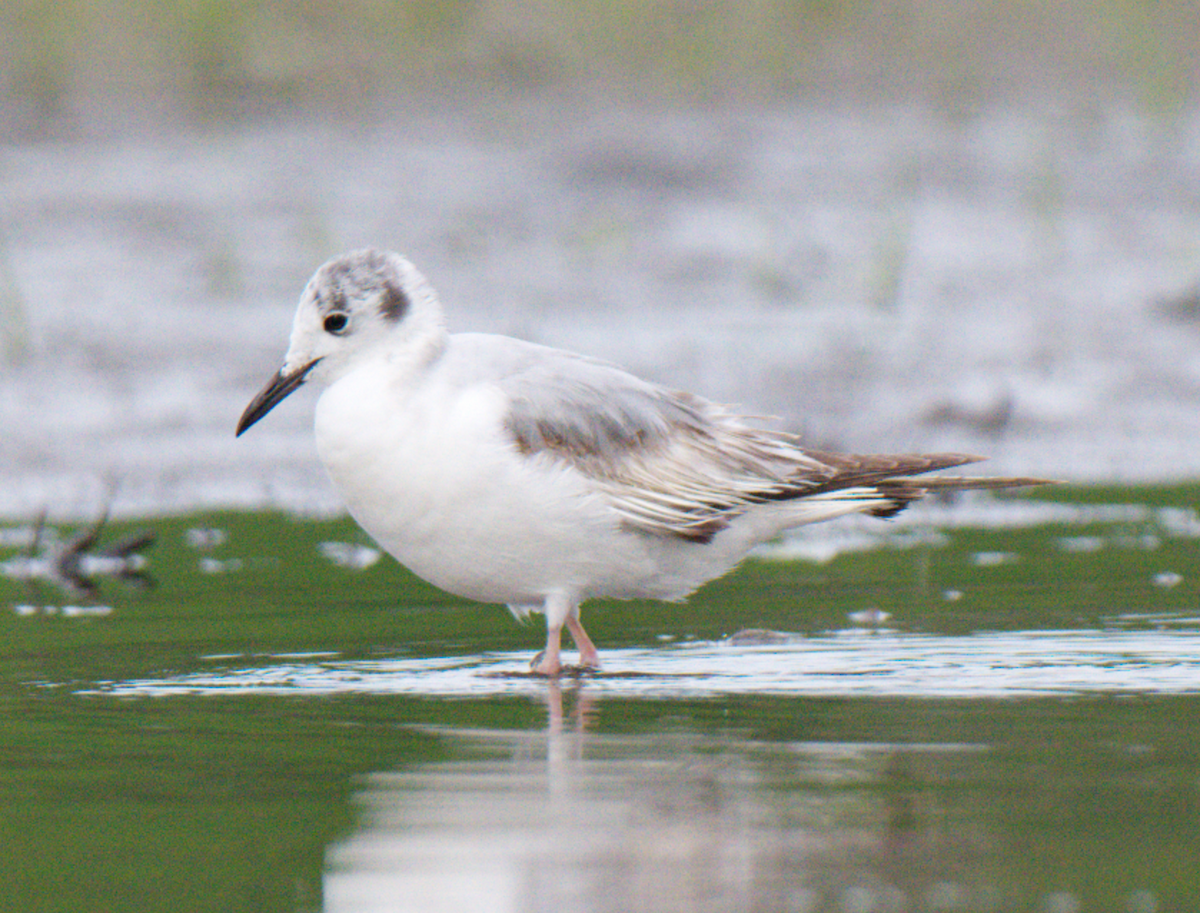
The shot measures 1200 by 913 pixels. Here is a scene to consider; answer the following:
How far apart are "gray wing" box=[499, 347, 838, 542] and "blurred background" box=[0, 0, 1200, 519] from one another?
12.1 feet

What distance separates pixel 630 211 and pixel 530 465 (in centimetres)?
845

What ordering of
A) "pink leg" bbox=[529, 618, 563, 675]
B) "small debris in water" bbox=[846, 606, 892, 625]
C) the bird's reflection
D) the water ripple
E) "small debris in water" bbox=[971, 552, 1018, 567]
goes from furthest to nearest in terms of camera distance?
"small debris in water" bbox=[971, 552, 1018, 567] < "small debris in water" bbox=[846, 606, 892, 625] < "pink leg" bbox=[529, 618, 563, 675] < the water ripple < the bird's reflection

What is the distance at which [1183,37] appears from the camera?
1714 cm

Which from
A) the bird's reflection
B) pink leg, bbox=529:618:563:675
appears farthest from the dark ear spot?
the bird's reflection

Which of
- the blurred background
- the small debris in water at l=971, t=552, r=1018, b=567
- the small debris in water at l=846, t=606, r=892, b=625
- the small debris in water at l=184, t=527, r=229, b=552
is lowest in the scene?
the small debris in water at l=846, t=606, r=892, b=625

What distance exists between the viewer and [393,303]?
6.13 metres

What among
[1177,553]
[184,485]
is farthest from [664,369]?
[1177,553]

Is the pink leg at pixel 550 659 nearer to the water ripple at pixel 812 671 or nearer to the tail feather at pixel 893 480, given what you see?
the water ripple at pixel 812 671

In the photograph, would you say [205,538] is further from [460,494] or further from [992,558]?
[460,494]

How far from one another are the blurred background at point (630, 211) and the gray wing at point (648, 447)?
3695 mm

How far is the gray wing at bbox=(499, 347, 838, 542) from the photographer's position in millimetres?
6039

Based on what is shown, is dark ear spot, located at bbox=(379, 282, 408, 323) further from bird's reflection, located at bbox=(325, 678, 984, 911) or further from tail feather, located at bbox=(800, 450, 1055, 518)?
bird's reflection, located at bbox=(325, 678, 984, 911)

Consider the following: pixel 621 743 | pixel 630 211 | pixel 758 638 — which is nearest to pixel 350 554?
pixel 758 638

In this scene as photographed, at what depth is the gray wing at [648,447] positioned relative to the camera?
6.04 metres
